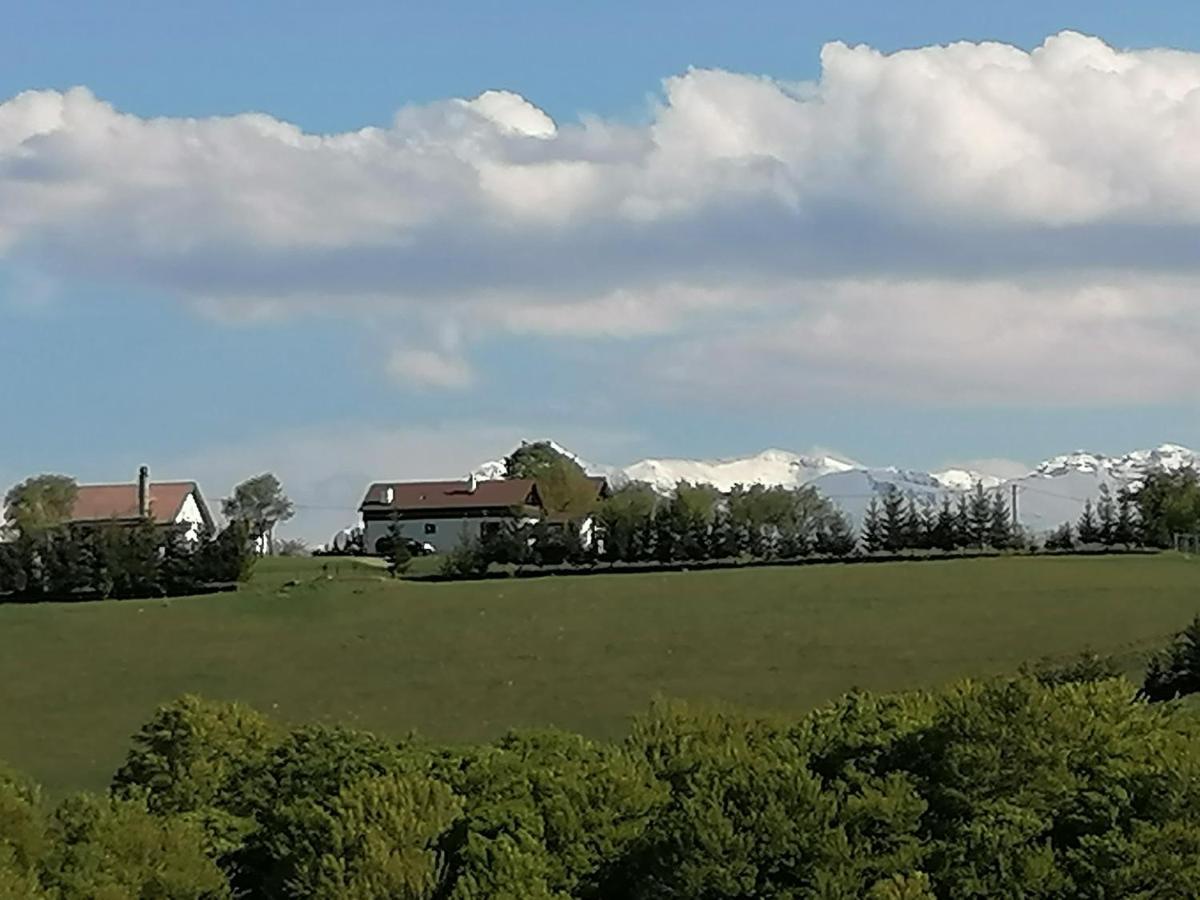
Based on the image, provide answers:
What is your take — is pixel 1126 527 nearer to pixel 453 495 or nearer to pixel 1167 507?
pixel 1167 507

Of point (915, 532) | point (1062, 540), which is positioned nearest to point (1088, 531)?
point (1062, 540)

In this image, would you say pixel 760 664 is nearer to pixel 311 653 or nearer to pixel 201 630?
pixel 311 653

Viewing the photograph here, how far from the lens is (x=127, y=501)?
13388 cm

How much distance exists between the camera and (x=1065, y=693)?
22.6 m

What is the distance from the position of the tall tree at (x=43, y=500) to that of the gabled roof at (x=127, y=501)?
3.59ft


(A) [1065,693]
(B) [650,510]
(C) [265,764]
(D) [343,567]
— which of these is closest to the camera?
(A) [1065,693]

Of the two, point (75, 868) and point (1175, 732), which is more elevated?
point (1175, 732)

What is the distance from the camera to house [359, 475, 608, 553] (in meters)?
137

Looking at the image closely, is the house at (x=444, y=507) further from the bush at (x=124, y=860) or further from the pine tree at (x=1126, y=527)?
the bush at (x=124, y=860)

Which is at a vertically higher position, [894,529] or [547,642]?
[894,529]

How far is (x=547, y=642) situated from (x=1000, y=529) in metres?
40.4

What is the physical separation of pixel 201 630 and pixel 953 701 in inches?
1892

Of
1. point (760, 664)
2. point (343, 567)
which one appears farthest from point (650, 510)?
point (760, 664)

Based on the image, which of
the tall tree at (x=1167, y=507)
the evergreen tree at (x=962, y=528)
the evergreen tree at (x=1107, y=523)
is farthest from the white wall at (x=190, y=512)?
the tall tree at (x=1167, y=507)
